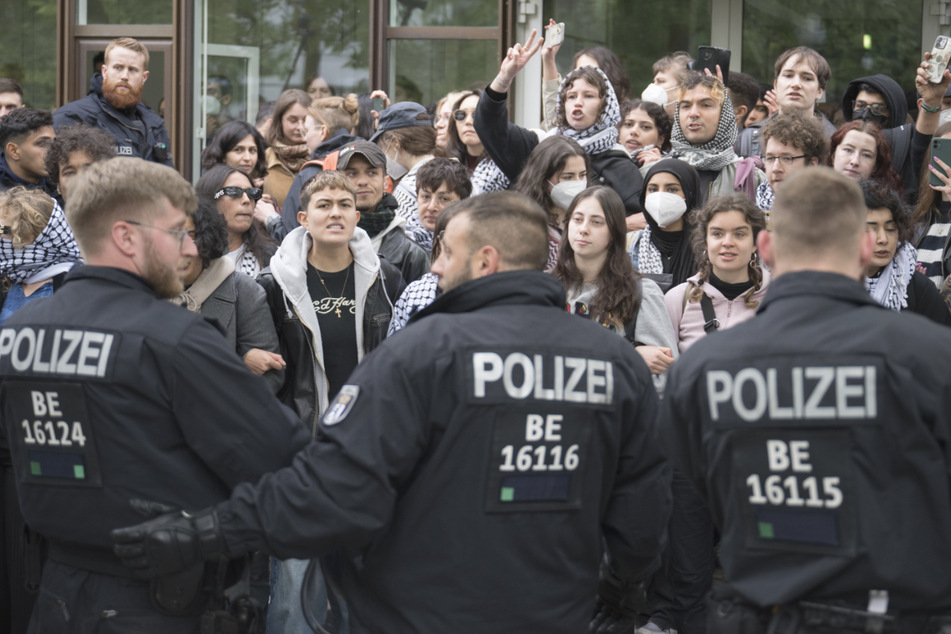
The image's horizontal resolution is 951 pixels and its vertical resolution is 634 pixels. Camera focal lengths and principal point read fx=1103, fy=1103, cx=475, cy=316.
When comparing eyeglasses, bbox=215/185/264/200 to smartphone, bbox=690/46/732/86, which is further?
smartphone, bbox=690/46/732/86

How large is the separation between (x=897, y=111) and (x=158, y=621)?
5.70 m

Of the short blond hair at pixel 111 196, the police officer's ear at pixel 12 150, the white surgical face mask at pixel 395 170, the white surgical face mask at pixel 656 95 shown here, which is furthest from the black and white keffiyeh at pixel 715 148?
the police officer's ear at pixel 12 150

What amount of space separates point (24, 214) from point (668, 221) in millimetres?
3156

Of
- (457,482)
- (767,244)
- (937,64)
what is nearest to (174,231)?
(457,482)

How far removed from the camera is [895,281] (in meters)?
5.15

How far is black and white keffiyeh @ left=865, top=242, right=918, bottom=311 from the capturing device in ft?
16.7

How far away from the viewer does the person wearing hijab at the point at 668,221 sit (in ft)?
18.9

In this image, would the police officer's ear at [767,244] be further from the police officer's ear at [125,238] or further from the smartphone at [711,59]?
the smartphone at [711,59]

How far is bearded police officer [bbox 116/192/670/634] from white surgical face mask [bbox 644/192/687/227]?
2662 millimetres

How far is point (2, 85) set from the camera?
813 cm

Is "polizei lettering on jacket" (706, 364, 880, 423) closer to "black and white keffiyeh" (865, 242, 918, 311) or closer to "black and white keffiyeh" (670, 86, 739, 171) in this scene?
"black and white keffiyeh" (865, 242, 918, 311)

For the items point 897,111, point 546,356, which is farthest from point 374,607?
point 897,111

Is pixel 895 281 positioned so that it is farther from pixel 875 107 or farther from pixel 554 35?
pixel 554 35

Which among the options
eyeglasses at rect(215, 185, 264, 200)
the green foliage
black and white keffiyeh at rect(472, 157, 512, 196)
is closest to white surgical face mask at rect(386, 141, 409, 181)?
black and white keffiyeh at rect(472, 157, 512, 196)
